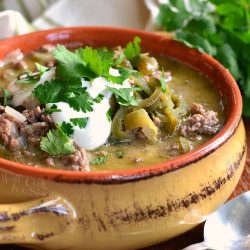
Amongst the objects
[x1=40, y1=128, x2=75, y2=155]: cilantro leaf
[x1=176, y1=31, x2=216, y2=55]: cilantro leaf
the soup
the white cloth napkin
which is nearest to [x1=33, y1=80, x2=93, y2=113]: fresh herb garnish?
the soup

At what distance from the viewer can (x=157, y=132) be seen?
1.93 meters

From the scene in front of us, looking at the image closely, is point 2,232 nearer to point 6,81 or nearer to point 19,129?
point 19,129

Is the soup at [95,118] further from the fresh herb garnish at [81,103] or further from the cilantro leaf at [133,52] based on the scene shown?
the cilantro leaf at [133,52]

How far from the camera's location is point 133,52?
7.29 feet

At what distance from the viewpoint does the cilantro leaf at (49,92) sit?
1.87 meters

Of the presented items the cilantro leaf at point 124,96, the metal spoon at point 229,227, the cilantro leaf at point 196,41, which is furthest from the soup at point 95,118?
the cilantro leaf at point 196,41

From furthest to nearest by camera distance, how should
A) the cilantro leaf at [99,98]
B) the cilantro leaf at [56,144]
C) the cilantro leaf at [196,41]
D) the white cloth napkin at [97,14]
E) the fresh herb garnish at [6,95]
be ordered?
the white cloth napkin at [97,14]
the cilantro leaf at [196,41]
the fresh herb garnish at [6,95]
the cilantro leaf at [99,98]
the cilantro leaf at [56,144]

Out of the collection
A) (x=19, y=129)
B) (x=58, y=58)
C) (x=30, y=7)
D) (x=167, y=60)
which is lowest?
(x=30, y=7)

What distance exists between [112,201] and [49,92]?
43 cm

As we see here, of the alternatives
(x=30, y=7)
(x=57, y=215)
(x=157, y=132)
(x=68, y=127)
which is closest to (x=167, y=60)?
(x=157, y=132)

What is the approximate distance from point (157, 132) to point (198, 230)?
344 mm

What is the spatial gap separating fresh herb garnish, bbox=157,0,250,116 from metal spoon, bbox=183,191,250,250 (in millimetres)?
820

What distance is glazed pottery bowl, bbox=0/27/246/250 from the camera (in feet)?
5.32

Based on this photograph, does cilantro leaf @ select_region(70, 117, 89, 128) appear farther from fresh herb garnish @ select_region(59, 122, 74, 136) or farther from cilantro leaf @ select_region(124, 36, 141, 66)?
cilantro leaf @ select_region(124, 36, 141, 66)
